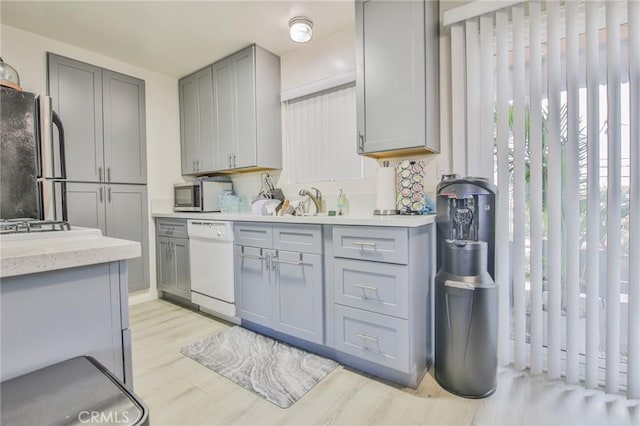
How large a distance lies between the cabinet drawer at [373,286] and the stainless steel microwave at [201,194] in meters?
1.80

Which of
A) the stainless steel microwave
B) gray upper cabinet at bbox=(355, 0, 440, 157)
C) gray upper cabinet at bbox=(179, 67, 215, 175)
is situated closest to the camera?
gray upper cabinet at bbox=(355, 0, 440, 157)

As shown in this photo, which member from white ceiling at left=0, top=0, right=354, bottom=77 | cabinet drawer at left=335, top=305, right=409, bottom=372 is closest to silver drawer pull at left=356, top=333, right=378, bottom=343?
cabinet drawer at left=335, top=305, right=409, bottom=372

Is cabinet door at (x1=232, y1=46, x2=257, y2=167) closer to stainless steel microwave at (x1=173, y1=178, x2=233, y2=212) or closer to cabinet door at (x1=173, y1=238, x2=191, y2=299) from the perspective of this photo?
stainless steel microwave at (x1=173, y1=178, x2=233, y2=212)

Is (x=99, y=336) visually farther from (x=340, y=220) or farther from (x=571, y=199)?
(x=571, y=199)

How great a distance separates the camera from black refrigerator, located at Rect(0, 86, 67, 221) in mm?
1456

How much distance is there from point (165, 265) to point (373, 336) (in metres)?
2.41

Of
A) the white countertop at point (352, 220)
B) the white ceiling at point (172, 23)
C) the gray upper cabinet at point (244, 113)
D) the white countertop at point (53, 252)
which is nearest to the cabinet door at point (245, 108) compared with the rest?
the gray upper cabinet at point (244, 113)

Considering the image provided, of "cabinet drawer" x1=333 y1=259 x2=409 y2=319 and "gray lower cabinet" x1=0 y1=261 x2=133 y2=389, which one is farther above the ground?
"gray lower cabinet" x1=0 y1=261 x2=133 y2=389

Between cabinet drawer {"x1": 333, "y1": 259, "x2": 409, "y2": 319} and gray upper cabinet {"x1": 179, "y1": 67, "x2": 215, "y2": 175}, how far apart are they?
207cm

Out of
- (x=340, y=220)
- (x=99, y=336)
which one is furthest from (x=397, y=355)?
(x=99, y=336)

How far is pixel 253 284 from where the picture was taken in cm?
242

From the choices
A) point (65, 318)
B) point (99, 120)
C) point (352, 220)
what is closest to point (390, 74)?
point (352, 220)

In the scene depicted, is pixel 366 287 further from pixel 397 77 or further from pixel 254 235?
pixel 397 77

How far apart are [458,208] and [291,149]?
69.0 inches
